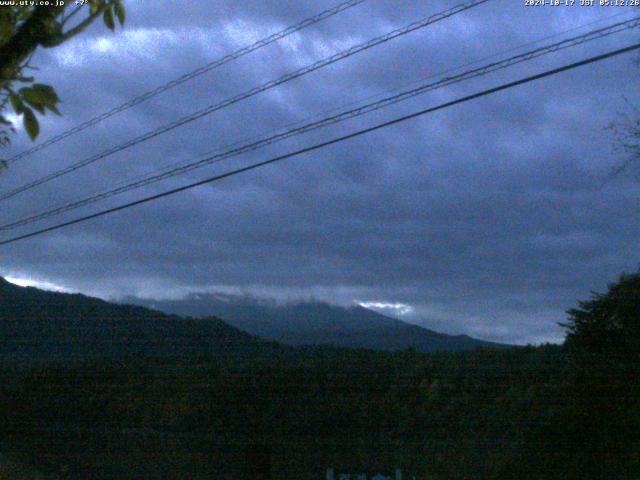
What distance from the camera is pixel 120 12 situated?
11.6 feet

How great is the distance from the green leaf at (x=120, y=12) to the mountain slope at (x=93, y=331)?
400 inches

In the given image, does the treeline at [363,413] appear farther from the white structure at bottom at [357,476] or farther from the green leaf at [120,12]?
the green leaf at [120,12]

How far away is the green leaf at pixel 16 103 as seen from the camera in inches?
121

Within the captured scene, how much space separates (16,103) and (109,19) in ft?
2.09

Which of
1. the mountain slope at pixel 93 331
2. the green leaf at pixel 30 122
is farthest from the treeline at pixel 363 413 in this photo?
the green leaf at pixel 30 122

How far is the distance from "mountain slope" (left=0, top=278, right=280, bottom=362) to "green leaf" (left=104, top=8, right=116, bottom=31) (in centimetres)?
1022

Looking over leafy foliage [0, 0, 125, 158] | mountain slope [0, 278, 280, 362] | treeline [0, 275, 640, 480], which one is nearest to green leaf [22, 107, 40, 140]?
leafy foliage [0, 0, 125, 158]

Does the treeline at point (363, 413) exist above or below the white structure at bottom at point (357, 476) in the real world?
above

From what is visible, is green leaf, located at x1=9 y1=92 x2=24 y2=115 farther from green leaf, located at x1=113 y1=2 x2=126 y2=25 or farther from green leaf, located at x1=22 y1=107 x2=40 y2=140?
green leaf, located at x1=113 y1=2 x2=126 y2=25

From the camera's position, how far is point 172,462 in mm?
12062

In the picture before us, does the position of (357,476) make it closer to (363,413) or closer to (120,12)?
(363,413)

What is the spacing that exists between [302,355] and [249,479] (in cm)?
208

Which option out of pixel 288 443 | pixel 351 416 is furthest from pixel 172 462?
pixel 351 416

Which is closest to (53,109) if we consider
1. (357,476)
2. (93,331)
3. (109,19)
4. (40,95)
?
(40,95)
